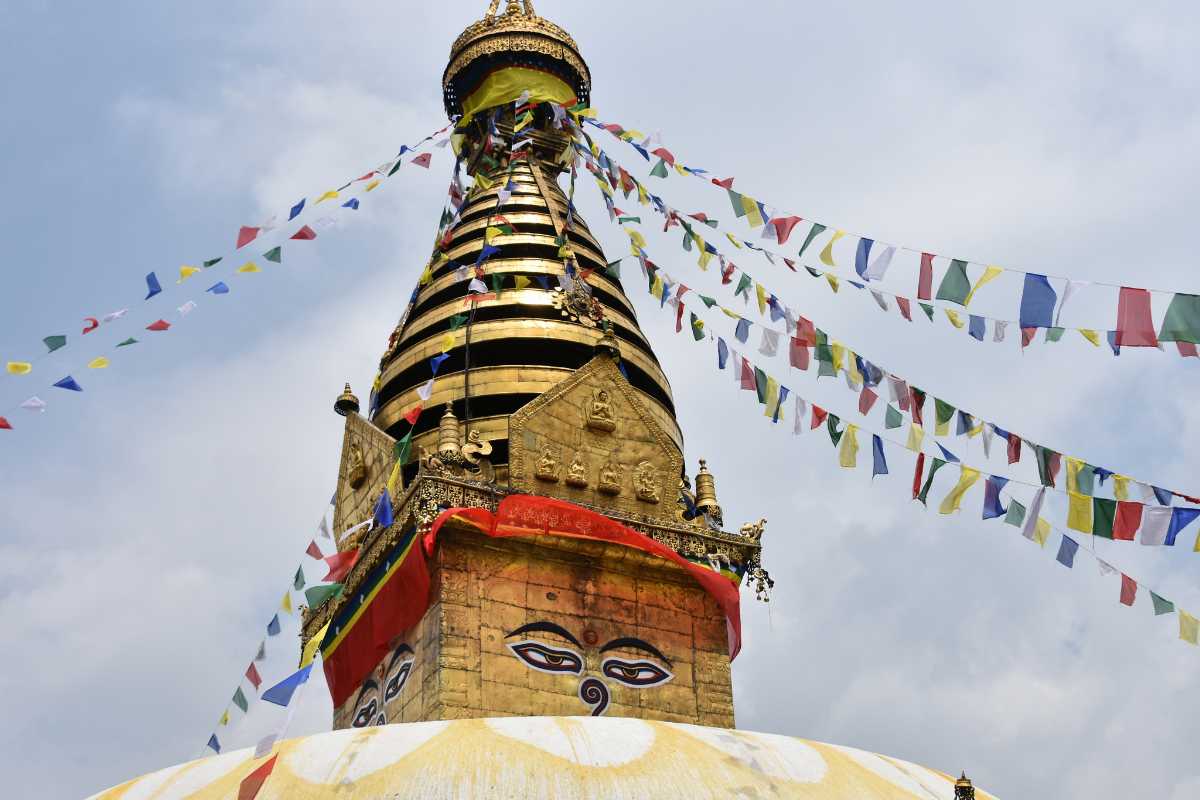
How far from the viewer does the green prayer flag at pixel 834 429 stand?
1303 cm

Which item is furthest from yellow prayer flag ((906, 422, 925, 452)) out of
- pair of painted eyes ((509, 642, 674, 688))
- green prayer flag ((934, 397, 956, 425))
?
pair of painted eyes ((509, 642, 674, 688))

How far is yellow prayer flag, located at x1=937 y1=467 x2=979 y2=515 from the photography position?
11.3 metres

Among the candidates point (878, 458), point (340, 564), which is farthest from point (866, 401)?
point (340, 564)

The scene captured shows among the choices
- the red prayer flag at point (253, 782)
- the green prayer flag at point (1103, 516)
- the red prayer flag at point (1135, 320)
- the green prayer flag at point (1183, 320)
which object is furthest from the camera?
the green prayer flag at point (1103, 516)

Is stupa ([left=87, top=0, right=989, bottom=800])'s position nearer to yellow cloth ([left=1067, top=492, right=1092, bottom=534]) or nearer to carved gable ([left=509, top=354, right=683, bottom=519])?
carved gable ([left=509, top=354, right=683, bottom=519])

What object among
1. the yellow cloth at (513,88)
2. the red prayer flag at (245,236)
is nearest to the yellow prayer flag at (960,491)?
the red prayer flag at (245,236)

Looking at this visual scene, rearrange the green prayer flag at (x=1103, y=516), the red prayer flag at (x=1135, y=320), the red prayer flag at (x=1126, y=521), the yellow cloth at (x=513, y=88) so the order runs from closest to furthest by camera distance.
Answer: the red prayer flag at (x=1135, y=320) < the red prayer flag at (x=1126, y=521) < the green prayer flag at (x=1103, y=516) < the yellow cloth at (x=513, y=88)

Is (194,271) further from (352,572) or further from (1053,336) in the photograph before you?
(1053,336)

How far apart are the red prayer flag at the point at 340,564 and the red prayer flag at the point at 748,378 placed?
4508mm

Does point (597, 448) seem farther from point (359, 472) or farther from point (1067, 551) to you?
point (1067, 551)

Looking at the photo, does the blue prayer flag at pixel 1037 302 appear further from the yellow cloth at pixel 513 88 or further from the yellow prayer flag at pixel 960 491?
the yellow cloth at pixel 513 88

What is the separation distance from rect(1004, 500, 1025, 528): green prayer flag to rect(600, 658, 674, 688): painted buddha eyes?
4495 mm

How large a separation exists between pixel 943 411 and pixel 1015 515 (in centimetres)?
128

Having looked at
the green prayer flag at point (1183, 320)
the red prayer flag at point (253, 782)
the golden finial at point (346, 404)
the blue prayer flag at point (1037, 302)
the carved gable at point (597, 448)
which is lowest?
the red prayer flag at point (253, 782)
